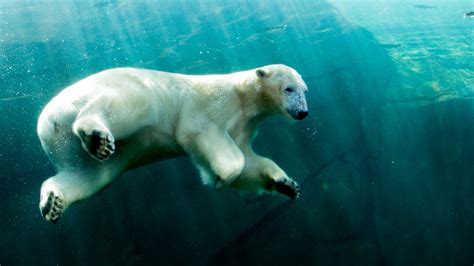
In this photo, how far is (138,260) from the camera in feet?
18.4

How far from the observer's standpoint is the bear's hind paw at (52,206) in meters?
1.72

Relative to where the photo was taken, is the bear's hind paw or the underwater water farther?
the underwater water

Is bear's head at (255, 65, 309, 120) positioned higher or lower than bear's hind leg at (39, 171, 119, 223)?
higher

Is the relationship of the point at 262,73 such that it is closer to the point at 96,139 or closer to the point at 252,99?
the point at 252,99

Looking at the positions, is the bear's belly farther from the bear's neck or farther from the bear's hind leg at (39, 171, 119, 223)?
the bear's neck

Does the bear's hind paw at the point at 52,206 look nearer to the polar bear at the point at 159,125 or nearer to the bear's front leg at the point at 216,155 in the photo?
the polar bear at the point at 159,125

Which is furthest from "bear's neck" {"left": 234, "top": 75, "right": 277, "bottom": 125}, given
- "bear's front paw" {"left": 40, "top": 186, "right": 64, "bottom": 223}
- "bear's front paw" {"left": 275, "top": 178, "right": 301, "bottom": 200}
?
"bear's front paw" {"left": 40, "top": 186, "right": 64, "bottom": 223}

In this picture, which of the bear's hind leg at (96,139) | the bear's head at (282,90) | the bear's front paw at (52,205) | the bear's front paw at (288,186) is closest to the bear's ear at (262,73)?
the bear's head at (282,90)

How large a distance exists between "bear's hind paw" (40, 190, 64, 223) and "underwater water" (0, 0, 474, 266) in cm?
297

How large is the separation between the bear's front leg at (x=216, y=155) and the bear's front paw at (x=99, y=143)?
22.5 inches

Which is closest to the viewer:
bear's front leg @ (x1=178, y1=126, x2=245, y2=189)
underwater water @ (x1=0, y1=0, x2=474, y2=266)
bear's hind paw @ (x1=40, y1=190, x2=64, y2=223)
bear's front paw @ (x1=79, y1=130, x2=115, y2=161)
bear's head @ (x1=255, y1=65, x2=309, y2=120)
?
bear's front paw @ (x1=79, y1=130, x2=115, y2=161)

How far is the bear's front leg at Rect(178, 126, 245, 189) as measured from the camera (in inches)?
79.0

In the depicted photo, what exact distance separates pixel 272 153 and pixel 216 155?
460 centimetres

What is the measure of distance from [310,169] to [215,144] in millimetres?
5040
